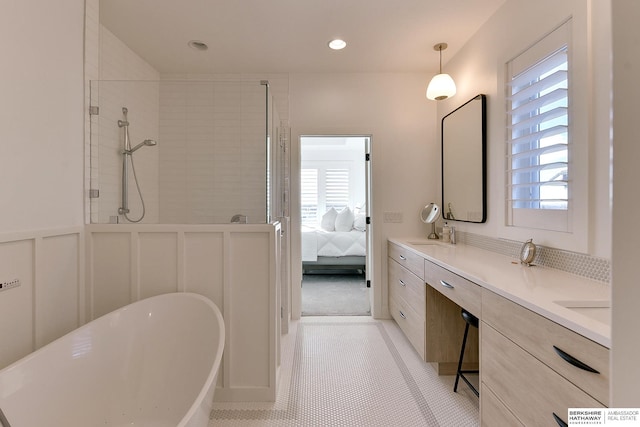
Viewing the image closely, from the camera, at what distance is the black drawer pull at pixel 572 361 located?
2.86 ft

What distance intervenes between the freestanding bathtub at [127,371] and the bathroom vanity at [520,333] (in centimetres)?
120

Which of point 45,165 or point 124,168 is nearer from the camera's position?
point 45,165

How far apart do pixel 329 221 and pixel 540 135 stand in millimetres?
4085

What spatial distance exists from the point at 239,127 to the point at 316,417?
1.89 meters

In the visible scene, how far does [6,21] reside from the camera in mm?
1354

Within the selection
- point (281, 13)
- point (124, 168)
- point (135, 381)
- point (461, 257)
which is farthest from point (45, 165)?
point (461, 257)

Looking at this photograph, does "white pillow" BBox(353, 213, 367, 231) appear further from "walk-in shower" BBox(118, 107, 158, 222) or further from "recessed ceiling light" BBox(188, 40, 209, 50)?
"walk-in shower" BBox(118, 107, 158, 222)

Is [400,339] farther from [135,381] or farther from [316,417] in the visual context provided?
[135,381]

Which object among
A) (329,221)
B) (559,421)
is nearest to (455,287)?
(559,421)

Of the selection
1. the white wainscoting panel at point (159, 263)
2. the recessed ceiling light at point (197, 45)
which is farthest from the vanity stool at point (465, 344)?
the recessed ceiling light at point (197, 45)

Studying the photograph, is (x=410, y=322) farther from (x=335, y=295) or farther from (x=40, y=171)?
(x=40, y=171)

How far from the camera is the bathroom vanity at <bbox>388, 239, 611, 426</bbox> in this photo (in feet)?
2.98

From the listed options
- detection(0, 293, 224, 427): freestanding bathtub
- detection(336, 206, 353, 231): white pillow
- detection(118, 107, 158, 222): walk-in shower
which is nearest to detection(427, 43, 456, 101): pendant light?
detection(118, 107, 158, 222): walk-in shower

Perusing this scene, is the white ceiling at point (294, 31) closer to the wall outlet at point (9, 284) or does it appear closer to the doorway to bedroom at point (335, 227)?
the doorway to bedroom at point (335, 227)
